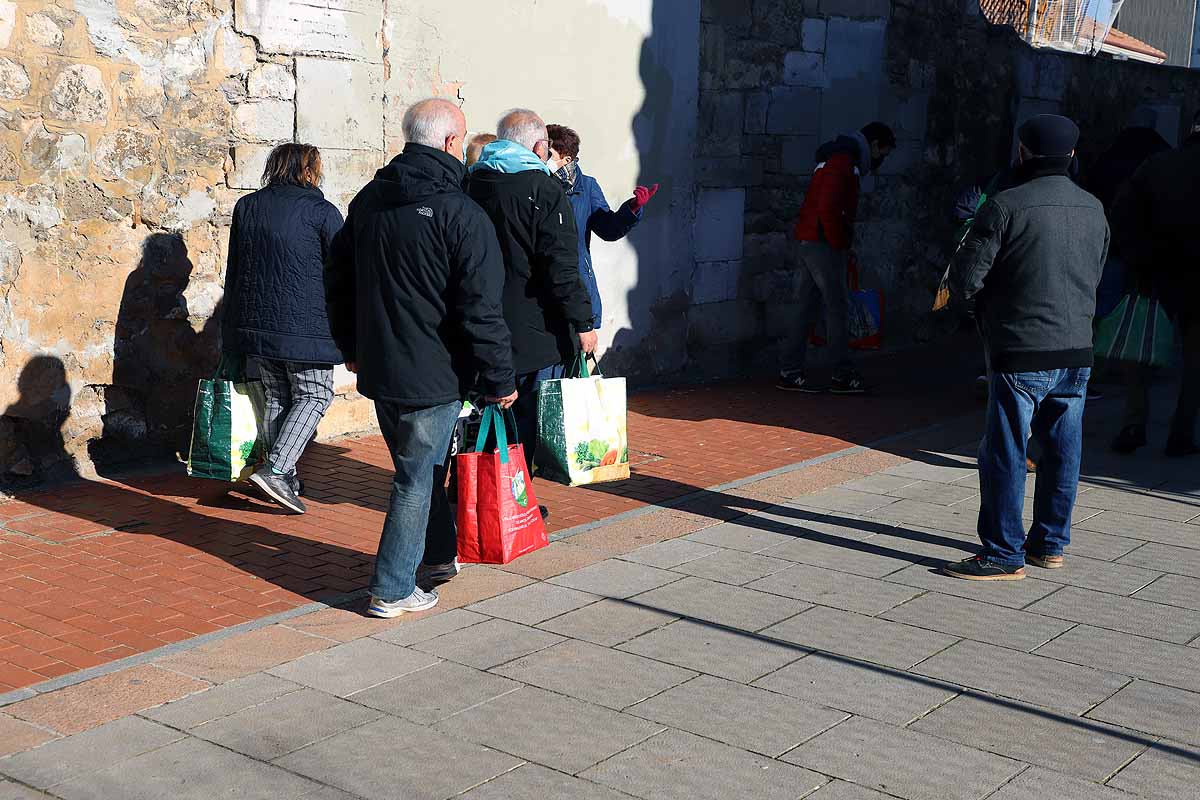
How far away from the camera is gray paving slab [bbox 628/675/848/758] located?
3938 mm

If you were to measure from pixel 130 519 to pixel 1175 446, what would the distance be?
19.2 ft

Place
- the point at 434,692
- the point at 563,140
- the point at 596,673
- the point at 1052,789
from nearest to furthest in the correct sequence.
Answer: the point at 1052,789
the point at 434,692
the point at 596,673
the point at 563,140

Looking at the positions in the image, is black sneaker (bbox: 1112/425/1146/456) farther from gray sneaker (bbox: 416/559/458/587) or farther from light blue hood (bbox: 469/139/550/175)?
gray sneaker (bbox: 416/559/458/587)

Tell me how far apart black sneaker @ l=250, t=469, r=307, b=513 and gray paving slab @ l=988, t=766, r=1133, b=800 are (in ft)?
12.3

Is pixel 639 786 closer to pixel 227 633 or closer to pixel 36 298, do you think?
pixel 227 633

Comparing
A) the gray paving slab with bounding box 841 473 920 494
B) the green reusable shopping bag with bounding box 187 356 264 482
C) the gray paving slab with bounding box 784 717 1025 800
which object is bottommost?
the gray paving slab with bounding box 841 473 920 494

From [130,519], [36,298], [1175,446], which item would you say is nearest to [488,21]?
[36,298]

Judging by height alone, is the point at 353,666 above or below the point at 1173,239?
below

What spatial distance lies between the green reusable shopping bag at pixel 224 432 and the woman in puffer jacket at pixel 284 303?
9 cm

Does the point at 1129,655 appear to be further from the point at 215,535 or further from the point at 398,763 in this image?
the point at 215,535

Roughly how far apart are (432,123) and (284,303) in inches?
68.6

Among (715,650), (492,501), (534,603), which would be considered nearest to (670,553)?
(534,603)

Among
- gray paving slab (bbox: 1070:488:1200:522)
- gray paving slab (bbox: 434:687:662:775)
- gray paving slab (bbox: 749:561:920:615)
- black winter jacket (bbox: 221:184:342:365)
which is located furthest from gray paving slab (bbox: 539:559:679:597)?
gray paving slab (bbox: 1070:488:1200:522)

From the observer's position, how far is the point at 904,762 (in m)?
3.79
